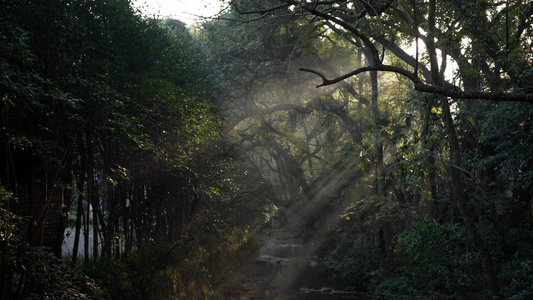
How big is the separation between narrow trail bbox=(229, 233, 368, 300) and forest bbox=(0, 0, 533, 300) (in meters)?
0.28

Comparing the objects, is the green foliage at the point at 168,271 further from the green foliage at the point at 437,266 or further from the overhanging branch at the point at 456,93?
the overhanging branch at the point at 456,93

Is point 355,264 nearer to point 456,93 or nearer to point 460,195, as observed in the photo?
point 460,195

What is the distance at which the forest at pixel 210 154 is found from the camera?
5.66 meters

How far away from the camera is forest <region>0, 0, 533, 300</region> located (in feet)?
18.6

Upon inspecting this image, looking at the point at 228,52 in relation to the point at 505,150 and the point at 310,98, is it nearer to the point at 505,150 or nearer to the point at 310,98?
the point at 310,98

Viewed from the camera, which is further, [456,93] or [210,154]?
[210,154]

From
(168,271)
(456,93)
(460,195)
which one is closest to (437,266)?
(460,195)

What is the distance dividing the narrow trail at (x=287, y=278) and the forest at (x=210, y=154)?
283 mm

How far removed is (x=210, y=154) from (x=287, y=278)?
26.1 ft

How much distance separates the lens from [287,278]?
59.5 ft

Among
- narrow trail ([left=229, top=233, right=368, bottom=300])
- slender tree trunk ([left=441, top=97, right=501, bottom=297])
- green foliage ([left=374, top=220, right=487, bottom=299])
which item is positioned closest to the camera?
slender tree trunk ([left=441, top=97, right=501, bottom=297])

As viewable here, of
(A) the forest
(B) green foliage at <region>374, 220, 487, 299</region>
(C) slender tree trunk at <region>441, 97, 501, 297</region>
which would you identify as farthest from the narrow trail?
(C) slender tree trunk at <region>441, 97, 501, 297</region>

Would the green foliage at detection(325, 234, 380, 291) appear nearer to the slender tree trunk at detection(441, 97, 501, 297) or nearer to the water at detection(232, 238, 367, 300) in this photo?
the water at detection(232, 238, 367, 300)

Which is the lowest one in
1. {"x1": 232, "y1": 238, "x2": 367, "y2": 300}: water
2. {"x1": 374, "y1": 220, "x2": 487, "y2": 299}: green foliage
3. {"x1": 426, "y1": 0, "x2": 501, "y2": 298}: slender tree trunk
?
{"x1": 232, "y1": 238, "x2": 367, "y2": 300}: water
